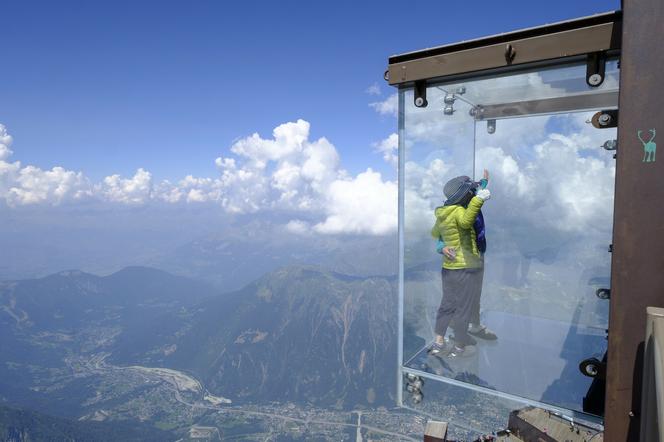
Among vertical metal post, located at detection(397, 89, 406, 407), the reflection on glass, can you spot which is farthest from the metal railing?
vertical metal post, located at detection(397, 89, 406, 407)

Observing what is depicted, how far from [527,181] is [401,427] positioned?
172546mm

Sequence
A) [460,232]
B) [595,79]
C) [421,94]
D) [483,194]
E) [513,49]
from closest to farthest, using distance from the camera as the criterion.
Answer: [595,79] < [513,49] < [421,94] < [483,194] < [460,232]

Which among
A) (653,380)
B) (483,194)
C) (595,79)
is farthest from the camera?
(483,194)

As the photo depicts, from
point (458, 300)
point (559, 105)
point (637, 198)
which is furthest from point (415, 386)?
point (559, 105)

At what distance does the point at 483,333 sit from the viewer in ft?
16.3

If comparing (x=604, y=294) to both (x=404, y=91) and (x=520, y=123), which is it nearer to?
(x=520, y=123)

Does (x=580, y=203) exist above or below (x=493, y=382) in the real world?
above

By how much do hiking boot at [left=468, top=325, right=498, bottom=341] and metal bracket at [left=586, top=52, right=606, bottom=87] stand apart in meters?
3.18

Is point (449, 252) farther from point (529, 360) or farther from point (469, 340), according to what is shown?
point (529, 360)

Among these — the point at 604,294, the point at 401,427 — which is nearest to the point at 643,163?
the point at 604,294

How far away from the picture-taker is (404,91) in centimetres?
382

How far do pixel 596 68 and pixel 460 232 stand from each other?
7.62 ft

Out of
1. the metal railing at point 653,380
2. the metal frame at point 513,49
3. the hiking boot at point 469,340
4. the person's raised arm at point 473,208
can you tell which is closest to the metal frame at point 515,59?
the metal frame at point 513,49

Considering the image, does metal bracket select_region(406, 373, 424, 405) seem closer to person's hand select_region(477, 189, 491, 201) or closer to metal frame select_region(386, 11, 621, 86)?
person's hand select_region(477, 189, 491, 201)
